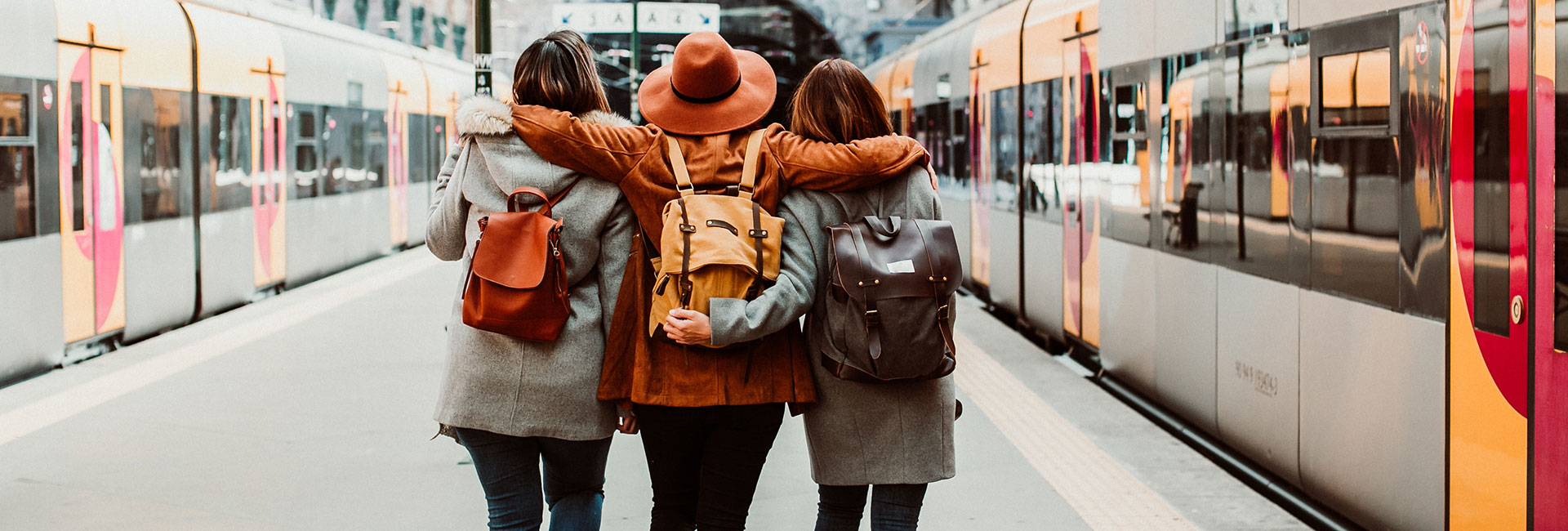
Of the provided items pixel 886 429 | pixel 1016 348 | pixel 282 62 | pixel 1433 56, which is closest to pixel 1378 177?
pixel 1433 56

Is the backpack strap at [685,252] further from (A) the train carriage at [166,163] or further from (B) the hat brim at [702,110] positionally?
(A) the train carriage at [166,163]

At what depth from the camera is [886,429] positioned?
10.5ft

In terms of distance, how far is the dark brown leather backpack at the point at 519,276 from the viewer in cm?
300

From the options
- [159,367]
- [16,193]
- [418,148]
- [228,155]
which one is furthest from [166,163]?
[418,148]

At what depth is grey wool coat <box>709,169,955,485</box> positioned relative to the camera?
3107 mm

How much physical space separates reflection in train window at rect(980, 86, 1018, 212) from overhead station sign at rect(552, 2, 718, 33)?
27.6 ft

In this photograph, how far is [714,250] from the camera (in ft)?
9.69

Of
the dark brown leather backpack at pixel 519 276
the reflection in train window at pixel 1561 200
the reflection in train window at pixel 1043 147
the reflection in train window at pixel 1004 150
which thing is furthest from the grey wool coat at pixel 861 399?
the reflection in train window at pixel 1004 150

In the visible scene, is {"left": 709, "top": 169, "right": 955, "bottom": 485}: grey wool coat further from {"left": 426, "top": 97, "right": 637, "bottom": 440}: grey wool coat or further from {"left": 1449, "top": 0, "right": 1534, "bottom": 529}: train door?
{"left": 1449, "top": 0, "right": 1534, "bottom": 529}: train door

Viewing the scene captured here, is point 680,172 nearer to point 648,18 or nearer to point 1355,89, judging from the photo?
point 1355,89

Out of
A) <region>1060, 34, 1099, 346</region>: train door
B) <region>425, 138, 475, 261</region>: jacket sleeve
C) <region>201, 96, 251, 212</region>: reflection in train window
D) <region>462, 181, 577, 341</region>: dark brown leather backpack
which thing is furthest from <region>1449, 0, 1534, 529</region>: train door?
<region>201, 96, 251, 212</region>: reflection in train window

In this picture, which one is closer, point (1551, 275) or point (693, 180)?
point (693, 180)

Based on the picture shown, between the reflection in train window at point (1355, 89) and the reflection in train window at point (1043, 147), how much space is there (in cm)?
435

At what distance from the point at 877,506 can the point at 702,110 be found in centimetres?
95
